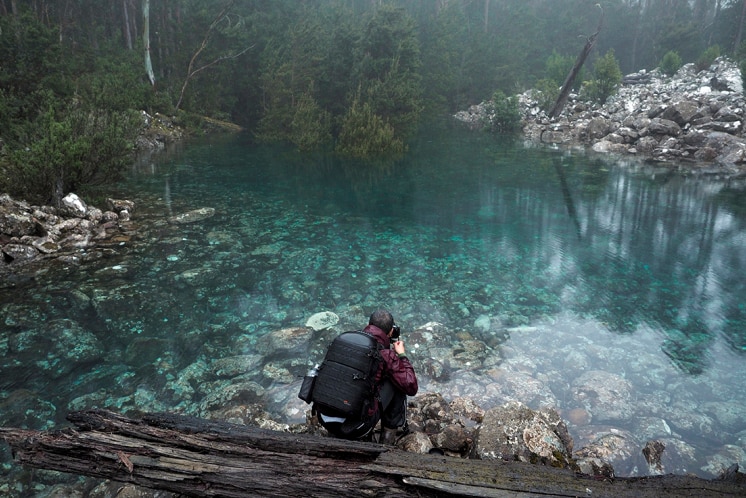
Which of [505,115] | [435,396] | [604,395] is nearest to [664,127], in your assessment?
[505,115]

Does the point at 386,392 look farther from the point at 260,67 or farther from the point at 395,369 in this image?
the point at 260,67

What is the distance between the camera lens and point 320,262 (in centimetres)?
1121

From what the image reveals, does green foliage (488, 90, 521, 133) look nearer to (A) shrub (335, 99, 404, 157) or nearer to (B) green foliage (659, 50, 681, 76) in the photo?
(A) shrub (335, 99, 404, 157)

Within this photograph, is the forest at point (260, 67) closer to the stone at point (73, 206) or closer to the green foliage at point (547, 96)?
the stone at point (73, 206)

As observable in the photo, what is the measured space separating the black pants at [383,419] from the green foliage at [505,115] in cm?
4060

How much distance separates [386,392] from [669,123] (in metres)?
32.7

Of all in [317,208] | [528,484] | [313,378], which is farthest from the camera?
[317,208]

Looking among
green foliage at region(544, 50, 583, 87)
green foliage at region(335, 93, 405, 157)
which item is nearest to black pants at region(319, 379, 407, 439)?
green foliage at region(335, 93, 405, 157)

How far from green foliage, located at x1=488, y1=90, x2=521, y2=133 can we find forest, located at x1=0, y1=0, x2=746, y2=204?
292 mm

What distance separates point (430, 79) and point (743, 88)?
3204 cm

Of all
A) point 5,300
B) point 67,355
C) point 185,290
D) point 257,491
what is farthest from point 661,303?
point 5,300

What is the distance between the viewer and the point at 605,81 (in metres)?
40.4

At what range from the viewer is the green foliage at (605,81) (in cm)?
3972

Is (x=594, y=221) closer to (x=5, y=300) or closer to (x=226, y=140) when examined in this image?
(x=5, y=300)
